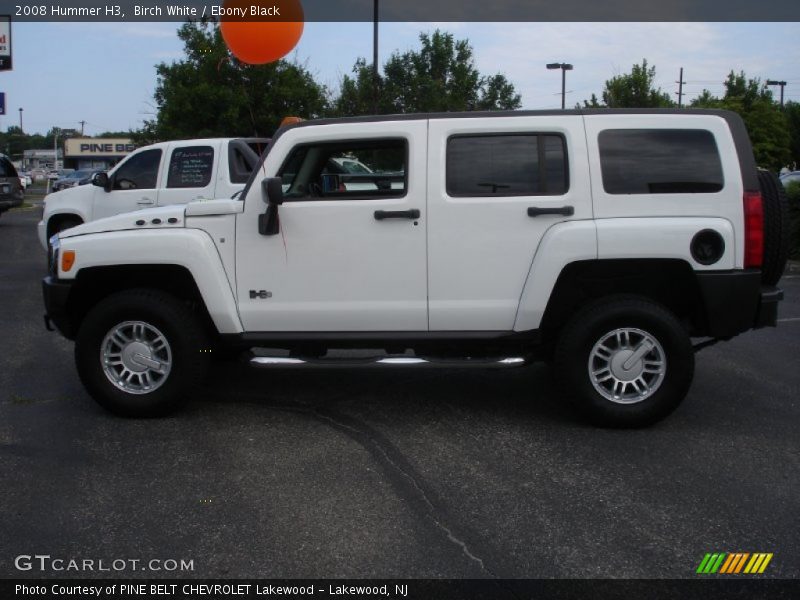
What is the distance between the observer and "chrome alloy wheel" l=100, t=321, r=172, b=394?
227 inches

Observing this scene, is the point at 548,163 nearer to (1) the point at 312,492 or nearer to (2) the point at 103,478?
(1) the point at 312,492

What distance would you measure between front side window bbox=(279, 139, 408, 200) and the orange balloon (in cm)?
508

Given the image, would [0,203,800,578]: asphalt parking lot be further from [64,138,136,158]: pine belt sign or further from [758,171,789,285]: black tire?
[64,138,136,158]: pine belt sign

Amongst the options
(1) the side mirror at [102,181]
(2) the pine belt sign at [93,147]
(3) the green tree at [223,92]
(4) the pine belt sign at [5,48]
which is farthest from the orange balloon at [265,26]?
(2) the pine belt sign at [93,147]

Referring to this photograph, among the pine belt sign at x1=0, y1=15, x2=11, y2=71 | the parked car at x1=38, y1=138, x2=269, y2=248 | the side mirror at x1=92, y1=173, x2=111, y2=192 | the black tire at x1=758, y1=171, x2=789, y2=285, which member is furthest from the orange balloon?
the pine belt sign at x1=0, y1=15, x2=11, y2=71

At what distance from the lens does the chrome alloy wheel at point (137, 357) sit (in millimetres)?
5773

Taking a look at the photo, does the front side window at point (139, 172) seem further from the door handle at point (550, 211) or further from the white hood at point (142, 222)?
the door handle at point (550, 211)

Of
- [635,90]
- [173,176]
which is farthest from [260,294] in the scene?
[635,90]

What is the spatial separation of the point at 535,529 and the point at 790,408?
2943 mm

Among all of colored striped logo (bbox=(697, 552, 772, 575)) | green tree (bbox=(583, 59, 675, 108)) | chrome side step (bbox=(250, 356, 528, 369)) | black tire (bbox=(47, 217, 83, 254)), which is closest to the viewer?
colored striped logo (bbox=(697, 552, 772, 575))

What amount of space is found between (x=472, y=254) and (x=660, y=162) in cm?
132

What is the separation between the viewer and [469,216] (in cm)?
548

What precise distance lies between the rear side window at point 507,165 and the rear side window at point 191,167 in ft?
21.2

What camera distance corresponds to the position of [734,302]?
5398 mm
